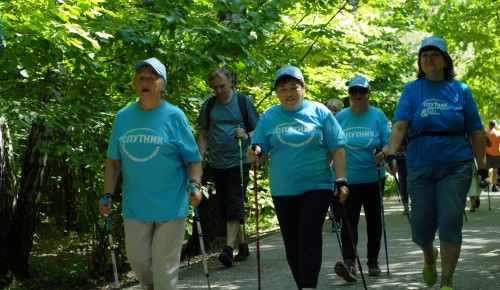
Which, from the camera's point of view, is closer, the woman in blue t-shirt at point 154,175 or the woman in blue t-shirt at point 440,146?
the woman in blue t-shirt at point 154,175

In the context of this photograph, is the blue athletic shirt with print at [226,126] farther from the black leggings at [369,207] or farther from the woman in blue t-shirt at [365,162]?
the black leggings at [369,207]

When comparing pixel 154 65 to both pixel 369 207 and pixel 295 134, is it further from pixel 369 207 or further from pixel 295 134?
pixel 369 207

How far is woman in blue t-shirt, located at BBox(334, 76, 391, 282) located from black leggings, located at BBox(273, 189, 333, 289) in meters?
2.00

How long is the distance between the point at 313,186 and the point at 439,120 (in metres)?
1.15

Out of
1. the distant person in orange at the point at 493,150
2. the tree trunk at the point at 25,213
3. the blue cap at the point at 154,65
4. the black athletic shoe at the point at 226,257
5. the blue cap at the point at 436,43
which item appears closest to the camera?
the blue cap at the point at 154,65

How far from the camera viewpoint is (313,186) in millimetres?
6992

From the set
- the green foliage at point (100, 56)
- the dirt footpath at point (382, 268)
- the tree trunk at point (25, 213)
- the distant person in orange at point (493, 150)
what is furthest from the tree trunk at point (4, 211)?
the distant person in orange at point (493, 150)

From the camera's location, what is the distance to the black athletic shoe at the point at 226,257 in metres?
10.4

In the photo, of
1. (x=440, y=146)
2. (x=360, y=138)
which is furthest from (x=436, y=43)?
(x=360, y=138)

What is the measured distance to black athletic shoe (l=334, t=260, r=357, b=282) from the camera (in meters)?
8.66

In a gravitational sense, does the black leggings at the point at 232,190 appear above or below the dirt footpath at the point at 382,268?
above

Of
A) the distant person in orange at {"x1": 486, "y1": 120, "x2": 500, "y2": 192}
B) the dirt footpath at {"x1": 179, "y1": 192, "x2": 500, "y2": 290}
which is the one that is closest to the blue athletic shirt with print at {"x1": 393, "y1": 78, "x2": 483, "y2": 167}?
the dirt footpath at {"x1": 179, "y1": 192, "x2": 500, "y2": 290}

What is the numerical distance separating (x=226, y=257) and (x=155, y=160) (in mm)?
4106

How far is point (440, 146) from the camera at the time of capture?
7.20m
